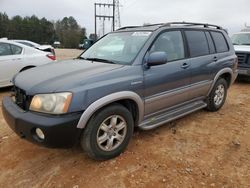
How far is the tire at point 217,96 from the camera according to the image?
16.8ft

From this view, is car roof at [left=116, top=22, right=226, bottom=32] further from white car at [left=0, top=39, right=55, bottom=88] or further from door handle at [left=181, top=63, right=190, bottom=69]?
white car at [left=0, top=39, right=55, bottom=88]

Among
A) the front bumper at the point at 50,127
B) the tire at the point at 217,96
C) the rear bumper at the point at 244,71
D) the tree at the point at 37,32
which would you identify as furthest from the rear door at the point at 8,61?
the tree at the point at 37,32

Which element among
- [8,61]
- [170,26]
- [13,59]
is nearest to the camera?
[170,26]

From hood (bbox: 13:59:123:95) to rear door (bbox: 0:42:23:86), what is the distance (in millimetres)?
3465

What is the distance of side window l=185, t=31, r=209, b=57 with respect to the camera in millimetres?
4390

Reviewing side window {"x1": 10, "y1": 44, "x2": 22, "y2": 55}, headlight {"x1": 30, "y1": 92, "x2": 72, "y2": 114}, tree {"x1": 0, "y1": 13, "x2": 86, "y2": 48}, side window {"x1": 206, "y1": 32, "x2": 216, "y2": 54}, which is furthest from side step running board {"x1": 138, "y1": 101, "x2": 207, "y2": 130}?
tree {"x1": 0, "y1": 13, "x2": 86, "y2": 48}

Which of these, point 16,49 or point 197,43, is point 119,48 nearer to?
point 197,43

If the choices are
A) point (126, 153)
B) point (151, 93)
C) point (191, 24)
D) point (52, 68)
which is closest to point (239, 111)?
→ point (191, 24)

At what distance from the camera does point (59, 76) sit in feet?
10.3

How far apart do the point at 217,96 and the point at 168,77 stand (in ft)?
6.48

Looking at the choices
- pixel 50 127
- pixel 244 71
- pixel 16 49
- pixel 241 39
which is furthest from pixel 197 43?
pixel 241 39

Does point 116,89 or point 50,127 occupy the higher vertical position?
point 116,89

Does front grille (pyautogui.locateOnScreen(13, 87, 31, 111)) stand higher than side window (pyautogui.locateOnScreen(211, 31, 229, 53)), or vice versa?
side window (pyautogui.locateOnScreen(211, 31, 229, 53))

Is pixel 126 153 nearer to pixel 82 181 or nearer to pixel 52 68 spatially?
pixel 82 181
